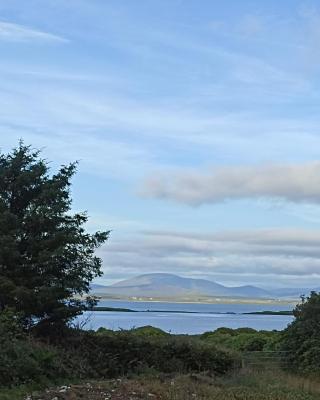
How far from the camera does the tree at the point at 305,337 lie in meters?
25.9

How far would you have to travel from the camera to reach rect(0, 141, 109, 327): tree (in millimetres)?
23109

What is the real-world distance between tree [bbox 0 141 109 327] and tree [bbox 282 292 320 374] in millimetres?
7566

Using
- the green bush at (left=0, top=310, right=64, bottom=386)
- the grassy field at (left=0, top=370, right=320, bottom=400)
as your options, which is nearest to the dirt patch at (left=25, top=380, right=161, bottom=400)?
the grassy field at (left=0, top=370, right=320, bottom=400)

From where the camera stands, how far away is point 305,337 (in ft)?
88.3

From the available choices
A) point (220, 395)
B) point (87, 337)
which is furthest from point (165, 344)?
point (220, 395)

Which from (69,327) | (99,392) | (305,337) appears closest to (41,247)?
(69,327)

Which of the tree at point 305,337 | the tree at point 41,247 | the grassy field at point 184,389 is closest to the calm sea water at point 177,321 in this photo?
the tree at point 41,247

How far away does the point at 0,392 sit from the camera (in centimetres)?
1708

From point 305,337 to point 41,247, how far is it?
9.98 m

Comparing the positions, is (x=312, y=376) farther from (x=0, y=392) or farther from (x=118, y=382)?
(x=0, y=392)

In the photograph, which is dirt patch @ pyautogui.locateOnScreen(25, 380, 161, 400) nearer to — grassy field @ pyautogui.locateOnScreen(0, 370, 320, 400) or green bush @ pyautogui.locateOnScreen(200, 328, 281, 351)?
grassy field @ pyautogui.locateOnScreen(0, 370, 320, 400)

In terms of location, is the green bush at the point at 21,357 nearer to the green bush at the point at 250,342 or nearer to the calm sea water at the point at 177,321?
the calm sea water at the point at 177,321

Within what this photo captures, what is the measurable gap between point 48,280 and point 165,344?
4170 mm

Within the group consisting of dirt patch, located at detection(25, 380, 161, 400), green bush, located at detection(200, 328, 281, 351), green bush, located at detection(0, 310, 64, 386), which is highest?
green bush, located at detection(200, 328, 281, 351)
